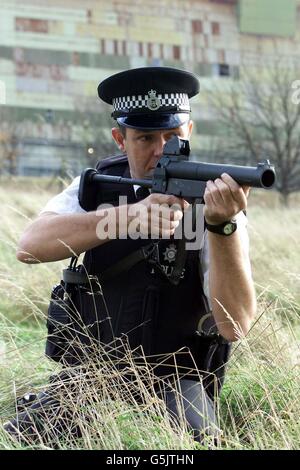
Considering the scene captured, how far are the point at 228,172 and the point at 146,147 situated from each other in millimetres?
679

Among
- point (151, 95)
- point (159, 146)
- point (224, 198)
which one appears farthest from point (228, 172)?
point (151, 95)

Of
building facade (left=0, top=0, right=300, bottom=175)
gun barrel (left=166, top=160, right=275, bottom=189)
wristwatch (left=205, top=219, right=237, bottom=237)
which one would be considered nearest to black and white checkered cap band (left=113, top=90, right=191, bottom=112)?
gun barrel (left=166, top=160, right=275, bottom=189)

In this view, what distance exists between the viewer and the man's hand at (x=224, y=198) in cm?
267

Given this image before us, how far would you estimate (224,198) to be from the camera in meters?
2.70

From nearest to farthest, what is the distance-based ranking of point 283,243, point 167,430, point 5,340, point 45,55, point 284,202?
1. point 167,430
2. point 5,340
3. point 283,243
4. point 284,202
5. point 45,55

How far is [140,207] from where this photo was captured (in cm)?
295

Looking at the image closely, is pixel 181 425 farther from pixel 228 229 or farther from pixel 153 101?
pixel 153 101

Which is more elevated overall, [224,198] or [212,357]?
[224,198]

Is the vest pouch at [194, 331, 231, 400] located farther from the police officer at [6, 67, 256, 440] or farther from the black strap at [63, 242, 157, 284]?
the black strap at [63, 242, 157, 284]

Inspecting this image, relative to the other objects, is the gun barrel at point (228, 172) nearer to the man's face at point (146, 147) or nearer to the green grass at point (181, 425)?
the man's face at point (146, 147)

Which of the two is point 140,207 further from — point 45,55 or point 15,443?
point 45,55

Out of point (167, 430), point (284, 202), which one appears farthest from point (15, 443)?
point (284, 202)

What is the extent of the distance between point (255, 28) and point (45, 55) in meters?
11.4

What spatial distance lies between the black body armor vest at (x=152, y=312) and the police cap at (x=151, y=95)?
0.82 feet
